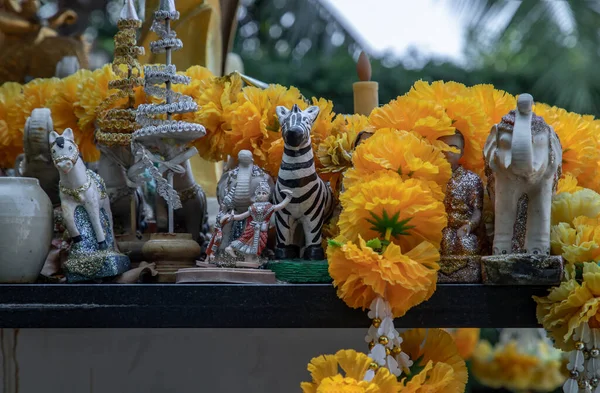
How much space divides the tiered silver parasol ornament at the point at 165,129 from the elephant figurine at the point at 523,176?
1.56 feet

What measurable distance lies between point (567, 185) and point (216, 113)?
595 millimetres

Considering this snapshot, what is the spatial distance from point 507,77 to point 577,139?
460 centimetres

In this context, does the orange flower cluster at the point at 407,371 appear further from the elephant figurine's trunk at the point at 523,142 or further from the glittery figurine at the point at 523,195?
the elephant figurine's trunk at the point at 523,142

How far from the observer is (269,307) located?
131 cm

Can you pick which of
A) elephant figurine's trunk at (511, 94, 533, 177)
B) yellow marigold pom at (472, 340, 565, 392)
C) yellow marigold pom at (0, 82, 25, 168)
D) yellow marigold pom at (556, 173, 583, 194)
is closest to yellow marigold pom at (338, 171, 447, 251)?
elephant figurine's trunk at (511, 94, 533, 177)

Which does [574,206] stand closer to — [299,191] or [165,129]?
[299,191]

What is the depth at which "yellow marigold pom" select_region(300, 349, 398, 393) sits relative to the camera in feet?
3.91

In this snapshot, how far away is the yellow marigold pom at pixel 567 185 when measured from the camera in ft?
4.71

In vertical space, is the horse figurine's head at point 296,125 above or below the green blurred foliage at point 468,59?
below

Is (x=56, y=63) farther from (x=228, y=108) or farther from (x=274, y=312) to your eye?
(x=274, y=312)

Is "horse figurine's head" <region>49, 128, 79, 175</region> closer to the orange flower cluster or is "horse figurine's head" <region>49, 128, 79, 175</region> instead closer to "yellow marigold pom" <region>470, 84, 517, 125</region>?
the orange flower cluster

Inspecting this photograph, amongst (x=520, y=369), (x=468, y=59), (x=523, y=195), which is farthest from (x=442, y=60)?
(x=523, y=195)

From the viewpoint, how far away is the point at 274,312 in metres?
1.31

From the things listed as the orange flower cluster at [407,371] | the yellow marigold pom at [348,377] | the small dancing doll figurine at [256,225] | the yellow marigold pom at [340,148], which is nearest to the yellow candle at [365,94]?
the yellow marigold pom at [340,148]
